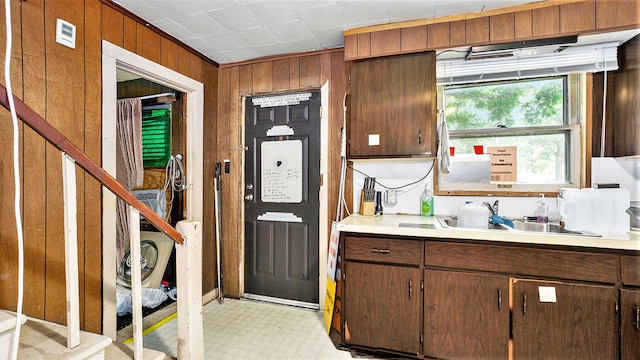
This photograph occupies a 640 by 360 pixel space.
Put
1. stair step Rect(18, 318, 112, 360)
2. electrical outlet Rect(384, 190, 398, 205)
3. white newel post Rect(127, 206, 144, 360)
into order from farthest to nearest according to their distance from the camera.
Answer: electrical outlet Rect(384, 190, 398, 205) → white newel post Rect(127, 206, 144, 360) → stair step Rect(18, 318, 112, 360)

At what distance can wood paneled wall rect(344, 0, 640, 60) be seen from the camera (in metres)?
1.87

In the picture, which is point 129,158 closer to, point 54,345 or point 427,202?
point 54,345

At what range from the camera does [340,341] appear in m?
2.10

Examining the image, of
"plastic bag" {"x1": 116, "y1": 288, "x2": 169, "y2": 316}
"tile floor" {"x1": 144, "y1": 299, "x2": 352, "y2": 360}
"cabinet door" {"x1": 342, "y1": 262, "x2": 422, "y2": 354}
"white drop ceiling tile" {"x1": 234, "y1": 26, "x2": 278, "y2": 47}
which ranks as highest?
"white drop ceiling tile" {"x1": 234, "y1": 26, "x2": 278, "y2": 47}

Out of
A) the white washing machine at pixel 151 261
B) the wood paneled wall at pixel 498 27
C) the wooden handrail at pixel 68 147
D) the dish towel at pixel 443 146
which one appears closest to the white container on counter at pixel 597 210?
the dish towel at pixel 443 146

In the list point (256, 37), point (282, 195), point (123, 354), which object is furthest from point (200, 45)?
point (123, 354)

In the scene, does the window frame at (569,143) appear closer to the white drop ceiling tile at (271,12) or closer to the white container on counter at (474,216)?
the white container on counter at (474,216)

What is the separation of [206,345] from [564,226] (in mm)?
2593

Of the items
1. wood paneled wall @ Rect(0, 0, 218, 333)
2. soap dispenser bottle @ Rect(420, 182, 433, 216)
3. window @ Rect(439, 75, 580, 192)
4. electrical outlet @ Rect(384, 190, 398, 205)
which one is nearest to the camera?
wood paneled wall @ Rect(0, 0, 218, 333)

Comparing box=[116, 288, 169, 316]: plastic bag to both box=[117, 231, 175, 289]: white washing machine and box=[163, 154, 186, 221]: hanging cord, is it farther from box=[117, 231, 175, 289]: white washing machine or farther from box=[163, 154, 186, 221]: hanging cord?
box=[163, 154, 186, 221]: hanging cord

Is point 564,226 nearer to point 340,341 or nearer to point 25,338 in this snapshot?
point 340,341

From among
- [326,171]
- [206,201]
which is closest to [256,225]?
[206,201]

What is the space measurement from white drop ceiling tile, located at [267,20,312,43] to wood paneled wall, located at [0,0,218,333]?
1.03 m

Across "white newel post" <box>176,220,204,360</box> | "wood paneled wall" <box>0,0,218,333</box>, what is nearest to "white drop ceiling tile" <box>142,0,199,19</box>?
"wood paneled wall" <box>0,0,218,333</box>
